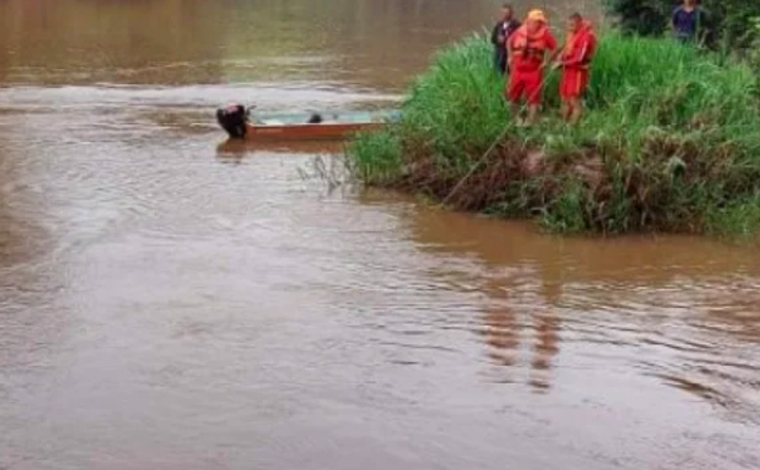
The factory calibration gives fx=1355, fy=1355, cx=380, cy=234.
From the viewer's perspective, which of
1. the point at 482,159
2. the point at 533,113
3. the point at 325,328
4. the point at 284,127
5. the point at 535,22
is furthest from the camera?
the point at 284,127

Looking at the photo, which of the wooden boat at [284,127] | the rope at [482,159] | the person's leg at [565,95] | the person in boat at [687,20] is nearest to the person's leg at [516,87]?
the rope at [482,159]

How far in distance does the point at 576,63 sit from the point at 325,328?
17.3ft

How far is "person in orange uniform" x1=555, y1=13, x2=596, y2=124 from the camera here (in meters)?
14.0

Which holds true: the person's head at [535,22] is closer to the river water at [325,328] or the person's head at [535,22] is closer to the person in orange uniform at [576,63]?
the person in orange uniform at [576,63]

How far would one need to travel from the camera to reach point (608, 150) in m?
12.9

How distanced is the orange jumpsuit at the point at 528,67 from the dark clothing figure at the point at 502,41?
91 cm

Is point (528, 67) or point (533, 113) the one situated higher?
point (528, 67)

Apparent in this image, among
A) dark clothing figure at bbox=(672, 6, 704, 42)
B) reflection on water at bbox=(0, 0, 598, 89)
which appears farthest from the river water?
reflection on water at bbox=(0, 0, 598, 89)

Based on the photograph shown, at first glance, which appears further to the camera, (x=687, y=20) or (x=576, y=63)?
(x=687, y=20)

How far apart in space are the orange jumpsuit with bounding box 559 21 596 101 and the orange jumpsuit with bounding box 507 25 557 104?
311mm

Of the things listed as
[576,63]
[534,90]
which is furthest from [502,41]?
[576,63]

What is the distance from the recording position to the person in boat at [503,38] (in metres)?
15.9

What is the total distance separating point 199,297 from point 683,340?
12.5 feet

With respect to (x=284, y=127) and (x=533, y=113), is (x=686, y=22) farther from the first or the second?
(x=284, y=127)
